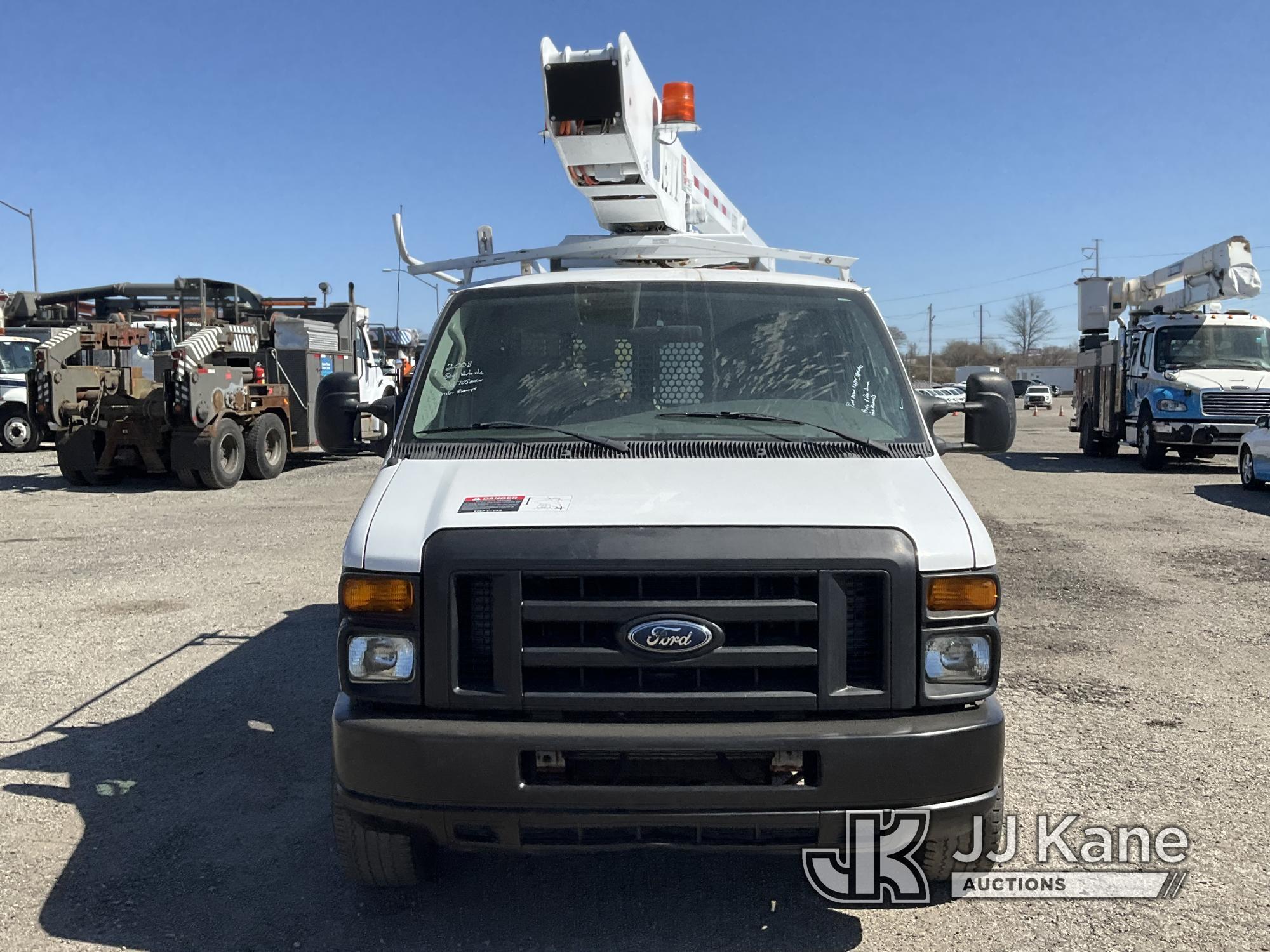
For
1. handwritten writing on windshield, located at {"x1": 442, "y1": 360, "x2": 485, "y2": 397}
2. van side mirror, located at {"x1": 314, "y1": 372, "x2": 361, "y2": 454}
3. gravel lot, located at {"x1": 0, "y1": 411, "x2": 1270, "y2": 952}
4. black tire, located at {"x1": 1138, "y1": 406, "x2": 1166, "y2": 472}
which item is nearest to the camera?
gravel lot, located at {"x1": 0, "y1": 411, "x2": 1270, "y2": 952}

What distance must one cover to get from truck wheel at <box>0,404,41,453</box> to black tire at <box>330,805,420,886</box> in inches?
850

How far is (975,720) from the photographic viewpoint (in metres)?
3.09

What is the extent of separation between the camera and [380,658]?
3.14 metres

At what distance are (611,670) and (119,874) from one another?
199 centimetres

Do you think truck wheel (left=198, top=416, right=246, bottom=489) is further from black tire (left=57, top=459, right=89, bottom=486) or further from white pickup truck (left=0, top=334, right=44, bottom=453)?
white pickup truck (left=0, top=334, right=44, bottom=453)

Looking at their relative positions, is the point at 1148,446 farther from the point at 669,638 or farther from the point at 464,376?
the point at 669,638

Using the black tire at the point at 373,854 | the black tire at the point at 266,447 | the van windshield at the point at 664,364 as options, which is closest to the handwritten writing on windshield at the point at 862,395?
the van windshield at the point at 664,364

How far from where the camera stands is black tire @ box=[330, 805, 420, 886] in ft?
10.9

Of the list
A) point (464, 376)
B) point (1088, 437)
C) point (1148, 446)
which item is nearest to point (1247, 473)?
point (1148, 446)

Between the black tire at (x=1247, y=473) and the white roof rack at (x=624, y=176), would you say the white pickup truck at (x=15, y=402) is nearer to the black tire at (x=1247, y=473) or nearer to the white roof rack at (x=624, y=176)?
the white roof rack at (x=624, y=176)

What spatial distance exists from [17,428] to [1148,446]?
70.6 feet

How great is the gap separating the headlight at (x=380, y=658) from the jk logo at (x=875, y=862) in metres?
1.25

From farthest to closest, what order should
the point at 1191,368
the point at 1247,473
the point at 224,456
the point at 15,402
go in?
the point at 15,402
the point at 1191,368
the point at 224,456
the point at 1247,473

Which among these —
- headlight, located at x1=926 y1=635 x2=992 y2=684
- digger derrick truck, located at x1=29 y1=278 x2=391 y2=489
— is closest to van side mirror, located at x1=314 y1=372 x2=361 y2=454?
headlight, located at x1=926 y1=635 x2=992 y2=684
